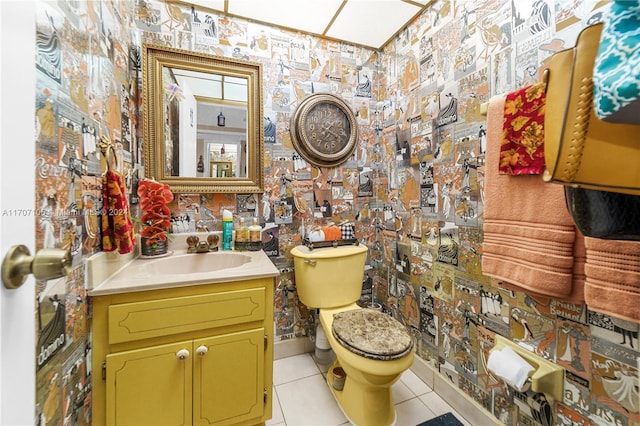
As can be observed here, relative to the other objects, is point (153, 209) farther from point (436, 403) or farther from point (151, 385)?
point (436, 403)

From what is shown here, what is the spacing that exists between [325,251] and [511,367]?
101 centimetres

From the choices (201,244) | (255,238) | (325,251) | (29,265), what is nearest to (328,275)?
(325,251)

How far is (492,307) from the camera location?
1.21 m

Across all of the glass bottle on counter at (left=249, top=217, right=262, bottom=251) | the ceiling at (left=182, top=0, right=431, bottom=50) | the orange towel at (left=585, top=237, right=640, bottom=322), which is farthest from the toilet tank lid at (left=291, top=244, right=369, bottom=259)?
the ceiling at (left=182, top=0, right=431, bottom=50)

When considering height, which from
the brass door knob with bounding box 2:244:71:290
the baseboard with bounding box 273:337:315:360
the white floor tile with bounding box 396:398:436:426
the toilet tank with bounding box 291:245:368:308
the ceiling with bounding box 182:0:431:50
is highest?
the ceiling with bounding box 182:0:431:50

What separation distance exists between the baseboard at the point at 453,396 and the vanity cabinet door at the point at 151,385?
4.23 feet

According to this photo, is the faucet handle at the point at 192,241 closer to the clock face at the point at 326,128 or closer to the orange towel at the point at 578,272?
the clock face at the point at 326,128

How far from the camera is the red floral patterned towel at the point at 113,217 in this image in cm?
101

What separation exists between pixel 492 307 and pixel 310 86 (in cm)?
169

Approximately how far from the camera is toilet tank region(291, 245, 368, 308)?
1.57 metres

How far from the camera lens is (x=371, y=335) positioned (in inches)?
49.7

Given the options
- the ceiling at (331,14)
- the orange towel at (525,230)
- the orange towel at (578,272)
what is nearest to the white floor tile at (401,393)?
the orange towel at (525,230)

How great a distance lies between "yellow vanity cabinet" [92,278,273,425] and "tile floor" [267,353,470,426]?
8.7 inches

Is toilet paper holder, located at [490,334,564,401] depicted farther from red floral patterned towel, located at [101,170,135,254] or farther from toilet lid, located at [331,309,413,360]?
red floral patterned towel, located at [101,170,135,254]
